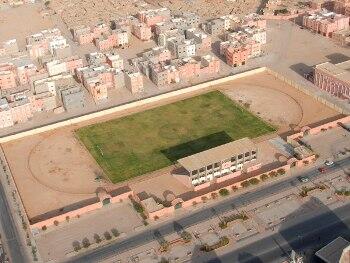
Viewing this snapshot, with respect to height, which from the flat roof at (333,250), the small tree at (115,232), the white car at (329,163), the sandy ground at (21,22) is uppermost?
the flat roof at (333,250)

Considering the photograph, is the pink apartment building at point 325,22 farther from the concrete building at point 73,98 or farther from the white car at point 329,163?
the concrete building at point 73,98

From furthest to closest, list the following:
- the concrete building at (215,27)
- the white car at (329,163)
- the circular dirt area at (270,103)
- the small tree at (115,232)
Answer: the concrete building at (215,27) → the circular dirt area at (270,103) → the white car at (329,163) → the small tree at (115,232)

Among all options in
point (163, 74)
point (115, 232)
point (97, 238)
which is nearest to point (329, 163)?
point (115, 232)

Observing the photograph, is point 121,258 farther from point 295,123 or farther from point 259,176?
point 295,123

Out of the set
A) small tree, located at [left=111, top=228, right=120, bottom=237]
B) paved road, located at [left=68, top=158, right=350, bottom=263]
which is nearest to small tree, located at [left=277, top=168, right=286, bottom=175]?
paved road, located at [left=68, top=158, right=350, bottom=263]

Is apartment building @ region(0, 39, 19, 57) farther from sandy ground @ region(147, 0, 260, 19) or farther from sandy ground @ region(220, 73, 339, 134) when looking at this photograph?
sandy ground @ region(220, 73, 339, 134)

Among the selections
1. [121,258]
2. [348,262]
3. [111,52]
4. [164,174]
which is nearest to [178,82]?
[111,52]

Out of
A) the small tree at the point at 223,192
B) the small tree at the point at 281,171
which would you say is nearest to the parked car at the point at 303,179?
the small tree at the point at 281,171
